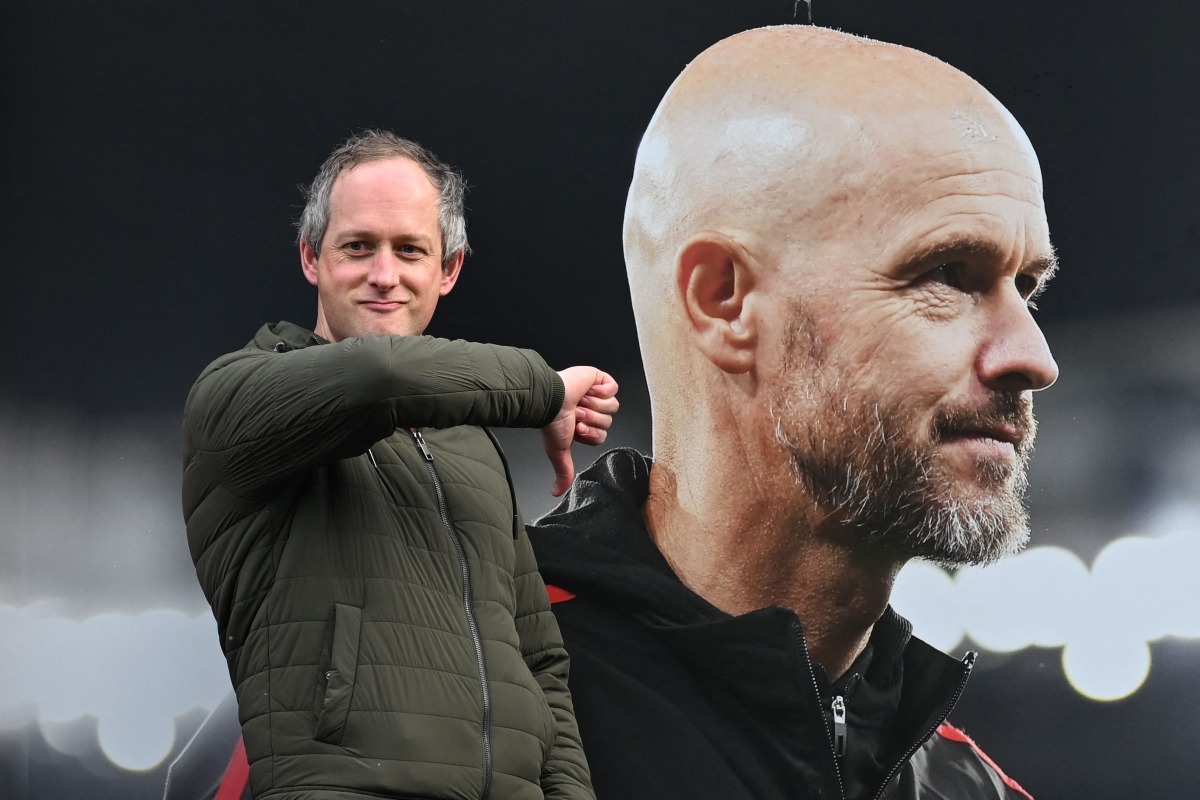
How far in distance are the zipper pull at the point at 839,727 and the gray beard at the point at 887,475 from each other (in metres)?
0.27

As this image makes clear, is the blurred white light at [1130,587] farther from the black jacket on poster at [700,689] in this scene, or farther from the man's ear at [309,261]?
the man's ear at [309,261]

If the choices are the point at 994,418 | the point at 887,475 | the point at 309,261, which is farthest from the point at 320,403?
the point at 994,418

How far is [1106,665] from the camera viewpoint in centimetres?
226

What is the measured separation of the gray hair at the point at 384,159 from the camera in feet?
6.20

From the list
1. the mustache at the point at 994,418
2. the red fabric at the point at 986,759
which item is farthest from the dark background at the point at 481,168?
the mustache at the point at 994,418

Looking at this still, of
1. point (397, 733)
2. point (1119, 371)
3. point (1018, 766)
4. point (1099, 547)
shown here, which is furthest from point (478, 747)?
point (1119, 371)

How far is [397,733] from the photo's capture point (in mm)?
1427

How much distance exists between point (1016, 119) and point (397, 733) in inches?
62.7

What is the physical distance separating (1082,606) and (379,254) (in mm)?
1391

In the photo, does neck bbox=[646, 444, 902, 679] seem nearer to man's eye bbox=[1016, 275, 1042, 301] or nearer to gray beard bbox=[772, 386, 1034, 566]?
gray beard bbox=[772, 386, 1034, 566]

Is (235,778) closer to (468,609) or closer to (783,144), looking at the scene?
(468,609)

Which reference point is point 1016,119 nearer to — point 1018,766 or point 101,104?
point 1018,766

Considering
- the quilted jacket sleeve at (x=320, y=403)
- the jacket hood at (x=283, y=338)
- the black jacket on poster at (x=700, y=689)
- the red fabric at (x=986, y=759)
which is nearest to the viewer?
the quilted jacket sleeve at (x=320, y=403)

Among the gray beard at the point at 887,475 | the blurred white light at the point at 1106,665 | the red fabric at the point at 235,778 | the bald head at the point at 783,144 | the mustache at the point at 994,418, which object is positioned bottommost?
the red fabric at the point at 235,778
